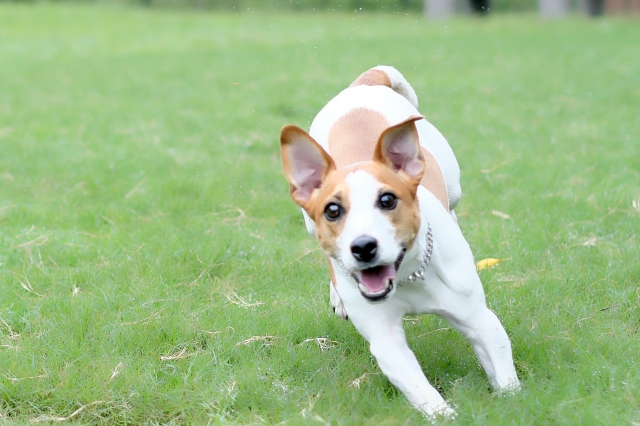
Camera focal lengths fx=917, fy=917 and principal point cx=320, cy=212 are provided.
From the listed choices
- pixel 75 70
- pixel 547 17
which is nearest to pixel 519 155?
pixel 75 70

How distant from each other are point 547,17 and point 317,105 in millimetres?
17818

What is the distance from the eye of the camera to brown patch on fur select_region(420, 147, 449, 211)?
14.5ft

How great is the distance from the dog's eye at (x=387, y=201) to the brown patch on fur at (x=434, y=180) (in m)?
0.83

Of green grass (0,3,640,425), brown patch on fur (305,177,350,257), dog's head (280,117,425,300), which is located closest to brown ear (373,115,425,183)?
dog's head (280,117,425,300)

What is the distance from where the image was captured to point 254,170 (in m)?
7.94

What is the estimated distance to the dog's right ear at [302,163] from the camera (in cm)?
373

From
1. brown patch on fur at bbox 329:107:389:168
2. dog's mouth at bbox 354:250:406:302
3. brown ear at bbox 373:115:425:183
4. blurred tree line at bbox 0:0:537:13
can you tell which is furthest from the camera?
blurred tree line at bbox 0:0:537:13

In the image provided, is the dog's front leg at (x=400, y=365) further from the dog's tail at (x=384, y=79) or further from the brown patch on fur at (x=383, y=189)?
the dog's tail at (x=384, y=79)

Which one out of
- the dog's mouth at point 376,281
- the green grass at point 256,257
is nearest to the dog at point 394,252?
the dog's mouth at point 376,281

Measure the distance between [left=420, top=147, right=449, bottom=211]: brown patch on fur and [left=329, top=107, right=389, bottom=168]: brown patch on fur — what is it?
0.87 feet

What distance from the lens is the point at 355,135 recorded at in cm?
456

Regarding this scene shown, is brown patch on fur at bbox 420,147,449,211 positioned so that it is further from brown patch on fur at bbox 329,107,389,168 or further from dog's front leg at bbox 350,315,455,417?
dog's front leg at bbox 350,315,455,417

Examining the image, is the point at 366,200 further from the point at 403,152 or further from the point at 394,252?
the point at 403,152

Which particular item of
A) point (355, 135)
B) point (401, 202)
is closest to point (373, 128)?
point (355, 135)
